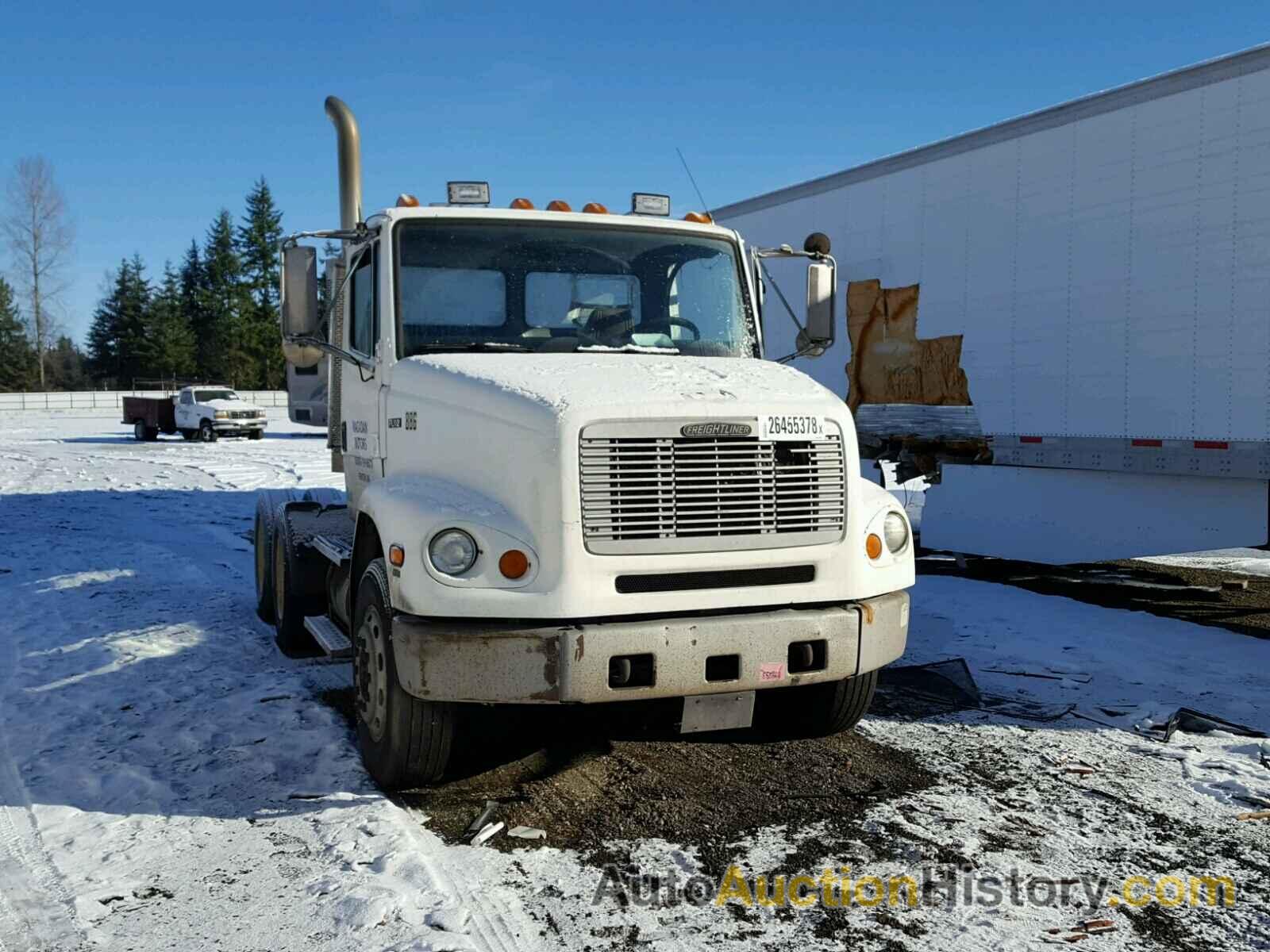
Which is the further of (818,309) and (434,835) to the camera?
(818,309)

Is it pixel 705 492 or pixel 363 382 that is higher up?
pixel 363 382

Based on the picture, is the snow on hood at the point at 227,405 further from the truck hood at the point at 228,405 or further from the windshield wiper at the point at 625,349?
the windshield wiper at the point at 625,349

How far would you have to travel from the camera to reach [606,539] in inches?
168

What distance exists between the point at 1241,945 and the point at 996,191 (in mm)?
7518

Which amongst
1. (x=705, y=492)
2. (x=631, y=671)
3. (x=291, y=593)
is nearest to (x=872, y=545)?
(x=705, y=492)

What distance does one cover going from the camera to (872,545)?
479cm

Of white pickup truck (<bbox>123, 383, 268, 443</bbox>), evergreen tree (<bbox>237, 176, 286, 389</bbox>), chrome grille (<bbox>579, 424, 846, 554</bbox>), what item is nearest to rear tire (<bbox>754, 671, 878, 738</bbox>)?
chrome grille (<bbox>579, 424, 846, 554</bbox>)

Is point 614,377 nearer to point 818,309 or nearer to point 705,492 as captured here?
point 705,492

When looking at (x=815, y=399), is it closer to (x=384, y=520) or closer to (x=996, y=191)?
(x=384, y=520)

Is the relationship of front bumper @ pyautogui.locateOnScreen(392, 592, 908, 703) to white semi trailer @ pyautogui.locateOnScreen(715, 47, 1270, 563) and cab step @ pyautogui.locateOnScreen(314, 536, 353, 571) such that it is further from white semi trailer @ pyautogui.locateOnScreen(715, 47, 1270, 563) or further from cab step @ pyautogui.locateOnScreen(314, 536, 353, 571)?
white semi trailer @ pyautogui.locateOnScreen(715, 47, 1270, 563)

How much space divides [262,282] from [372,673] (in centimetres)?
8486

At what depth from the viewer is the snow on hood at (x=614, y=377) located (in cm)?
445

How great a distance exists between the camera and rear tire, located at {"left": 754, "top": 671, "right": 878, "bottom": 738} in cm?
518

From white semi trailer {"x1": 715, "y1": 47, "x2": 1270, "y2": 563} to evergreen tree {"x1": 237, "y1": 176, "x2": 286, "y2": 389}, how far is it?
70.3 meters
